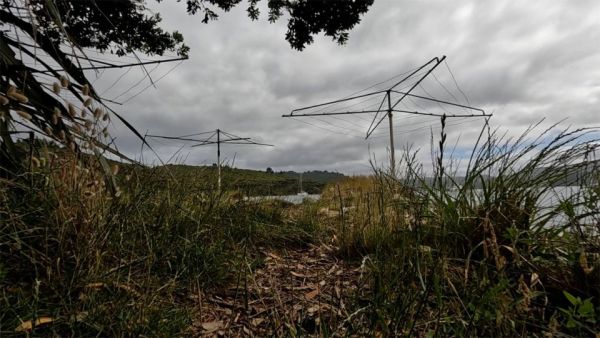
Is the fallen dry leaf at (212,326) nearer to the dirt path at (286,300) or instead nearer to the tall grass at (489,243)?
the dirt path at (286,300)

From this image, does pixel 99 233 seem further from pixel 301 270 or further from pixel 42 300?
pixel 301 270

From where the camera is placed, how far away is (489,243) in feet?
4.56

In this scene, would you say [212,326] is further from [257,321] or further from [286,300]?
[286,300]

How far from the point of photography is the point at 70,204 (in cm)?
146

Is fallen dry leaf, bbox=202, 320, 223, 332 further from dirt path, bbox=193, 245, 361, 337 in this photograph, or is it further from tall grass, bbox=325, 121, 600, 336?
tall grass, bbox=325, 121, 600, 336

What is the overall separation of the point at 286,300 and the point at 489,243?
35.9 inches

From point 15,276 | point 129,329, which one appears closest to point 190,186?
point 15,276

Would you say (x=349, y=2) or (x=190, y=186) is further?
(x=349, y=2)

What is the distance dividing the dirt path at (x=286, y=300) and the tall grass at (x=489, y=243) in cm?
14

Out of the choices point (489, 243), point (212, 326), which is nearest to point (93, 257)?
point (212, 326)

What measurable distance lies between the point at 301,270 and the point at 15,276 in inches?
55.7

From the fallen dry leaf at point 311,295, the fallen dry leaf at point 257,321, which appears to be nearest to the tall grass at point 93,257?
the fallen dry leaf at point 257,321

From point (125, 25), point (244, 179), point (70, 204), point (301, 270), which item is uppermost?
point (125, 25)

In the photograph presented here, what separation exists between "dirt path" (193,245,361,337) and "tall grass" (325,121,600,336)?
14 centimetres
